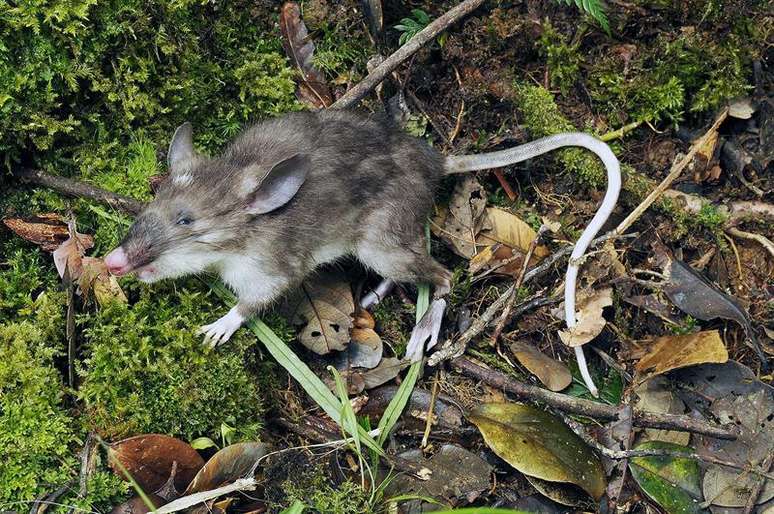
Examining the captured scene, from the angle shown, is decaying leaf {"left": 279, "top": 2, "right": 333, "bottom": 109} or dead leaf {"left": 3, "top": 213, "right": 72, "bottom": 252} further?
decaying leaf {"left": 279, "top": 2, "right": 333, "bottom": 109}

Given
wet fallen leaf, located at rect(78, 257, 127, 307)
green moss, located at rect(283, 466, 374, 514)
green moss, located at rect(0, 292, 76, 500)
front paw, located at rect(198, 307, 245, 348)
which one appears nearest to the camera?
green moss, located at rect(0, 292, 76, 500)

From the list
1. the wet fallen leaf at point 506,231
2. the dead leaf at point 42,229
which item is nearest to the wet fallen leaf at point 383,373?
the wet fallen leaf at point 506,231

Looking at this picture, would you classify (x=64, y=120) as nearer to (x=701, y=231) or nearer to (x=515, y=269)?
(x=515, y=269)

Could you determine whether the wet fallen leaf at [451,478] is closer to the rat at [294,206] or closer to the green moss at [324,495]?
the green moss at [324,495]

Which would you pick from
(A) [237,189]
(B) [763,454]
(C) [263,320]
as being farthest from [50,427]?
(B) [763,454]

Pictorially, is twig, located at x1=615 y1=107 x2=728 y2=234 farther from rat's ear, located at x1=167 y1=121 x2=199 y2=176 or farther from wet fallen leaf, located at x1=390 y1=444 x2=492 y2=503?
rat's ear, located at x1=167 y1=121 x2=199 y2=176

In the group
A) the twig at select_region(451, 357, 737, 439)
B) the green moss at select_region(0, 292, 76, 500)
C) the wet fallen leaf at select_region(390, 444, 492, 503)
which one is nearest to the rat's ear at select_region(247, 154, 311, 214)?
the green moss at select_region(0, 292, 76, 500)

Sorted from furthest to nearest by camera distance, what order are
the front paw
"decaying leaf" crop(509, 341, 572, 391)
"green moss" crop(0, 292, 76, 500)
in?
"decaying leaf" crop(509, 341, 572, 391)
the front paw
"green moss" crop(0, 292, 76, 500)
